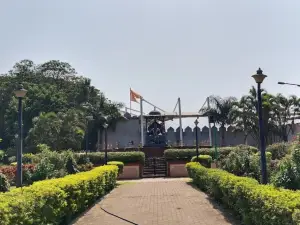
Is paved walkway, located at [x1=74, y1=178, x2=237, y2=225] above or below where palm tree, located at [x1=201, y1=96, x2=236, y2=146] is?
below

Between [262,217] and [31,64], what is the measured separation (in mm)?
55860

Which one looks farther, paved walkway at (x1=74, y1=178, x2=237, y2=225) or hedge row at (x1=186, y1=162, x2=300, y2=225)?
paved walkway at (x1=74, y1=178, x2=237, y2=225)

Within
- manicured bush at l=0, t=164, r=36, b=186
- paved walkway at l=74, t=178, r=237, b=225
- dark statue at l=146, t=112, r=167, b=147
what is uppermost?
dark statue at l=146, t=112, r=167, b=147

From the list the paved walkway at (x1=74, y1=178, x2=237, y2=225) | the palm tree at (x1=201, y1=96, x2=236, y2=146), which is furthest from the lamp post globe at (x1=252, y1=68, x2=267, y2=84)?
the palm tree at (x1=201, y1=96, x2=236, y2=146)

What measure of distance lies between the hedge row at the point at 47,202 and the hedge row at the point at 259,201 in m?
3.64

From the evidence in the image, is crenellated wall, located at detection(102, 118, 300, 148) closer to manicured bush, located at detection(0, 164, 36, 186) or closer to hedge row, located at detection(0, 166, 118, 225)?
manicured bush, located at detection(0, 164, 36, 186)

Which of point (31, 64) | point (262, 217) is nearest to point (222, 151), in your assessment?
point (262, 217)

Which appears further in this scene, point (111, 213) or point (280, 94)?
point (280, 94)

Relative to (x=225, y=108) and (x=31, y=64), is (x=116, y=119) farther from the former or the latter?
(x=31, y=64)

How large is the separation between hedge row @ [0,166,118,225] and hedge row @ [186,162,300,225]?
143 inches

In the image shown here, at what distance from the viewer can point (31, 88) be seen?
164 feet

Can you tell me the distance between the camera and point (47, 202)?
24.7 feet

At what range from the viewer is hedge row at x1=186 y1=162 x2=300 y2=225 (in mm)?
5512

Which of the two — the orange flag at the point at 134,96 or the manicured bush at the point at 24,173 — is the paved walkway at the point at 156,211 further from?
the orange flag at the point at 134,96
